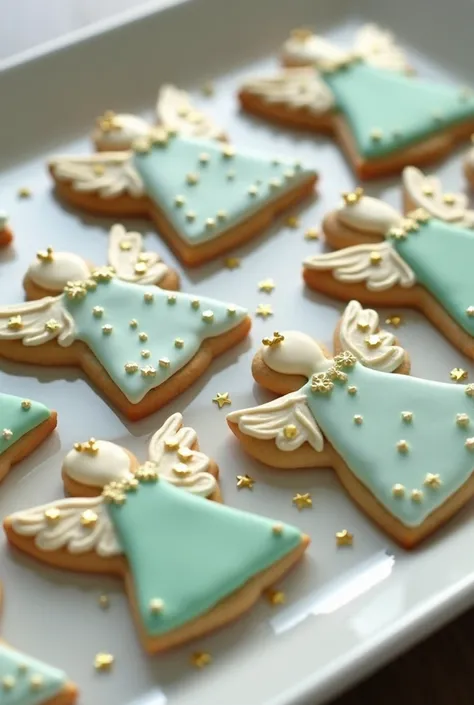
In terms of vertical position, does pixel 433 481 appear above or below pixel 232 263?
below

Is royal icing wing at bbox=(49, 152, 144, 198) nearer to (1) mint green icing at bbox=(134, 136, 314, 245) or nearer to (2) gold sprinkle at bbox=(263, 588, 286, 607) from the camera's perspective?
(1) mint green icing at bbox=(134, 136, 314, 245)

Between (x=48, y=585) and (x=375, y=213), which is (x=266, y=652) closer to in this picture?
(x=48, y=585)

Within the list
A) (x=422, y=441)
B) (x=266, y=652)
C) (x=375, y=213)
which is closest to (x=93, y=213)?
(x=375, y=213)

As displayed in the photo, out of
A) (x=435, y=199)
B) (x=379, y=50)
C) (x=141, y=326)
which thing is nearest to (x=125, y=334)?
(x=141, y=326)

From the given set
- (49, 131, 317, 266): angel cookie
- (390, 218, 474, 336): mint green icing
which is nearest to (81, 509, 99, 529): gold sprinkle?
(49, 131, 317, 266): angel cookie

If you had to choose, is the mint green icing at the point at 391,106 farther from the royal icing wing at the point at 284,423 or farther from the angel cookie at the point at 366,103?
the royal icing wing at the point at 284,423

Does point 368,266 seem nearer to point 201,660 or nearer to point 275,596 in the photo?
point 275,596

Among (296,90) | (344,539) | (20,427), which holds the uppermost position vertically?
(296,90)
